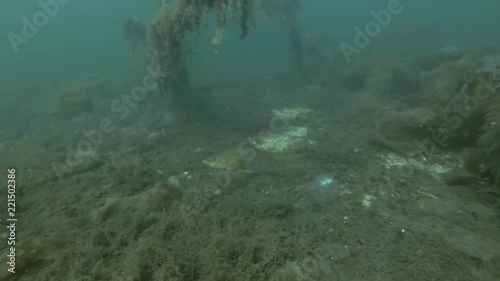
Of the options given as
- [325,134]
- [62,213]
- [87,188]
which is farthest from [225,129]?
[62,213]

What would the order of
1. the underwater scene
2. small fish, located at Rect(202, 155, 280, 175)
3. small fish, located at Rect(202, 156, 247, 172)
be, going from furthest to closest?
small fish, located at Rect(202, 156, 247, 172), small fish, located at Rect(202, 155, 280, 175), the underwater scene

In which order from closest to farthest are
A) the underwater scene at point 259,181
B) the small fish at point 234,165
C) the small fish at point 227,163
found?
the underwater scene at point 259,181
the small fish at point 234,165
the small fish at point 227,163

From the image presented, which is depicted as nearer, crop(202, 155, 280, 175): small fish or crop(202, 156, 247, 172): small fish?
crop(202, 155, 280, 175): small fish

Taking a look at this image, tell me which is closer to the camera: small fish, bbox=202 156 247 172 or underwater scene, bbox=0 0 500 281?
underwater scene, bbox=0 0 500 281

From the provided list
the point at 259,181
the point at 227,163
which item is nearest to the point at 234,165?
the point at 227,163

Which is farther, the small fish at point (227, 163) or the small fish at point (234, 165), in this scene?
the small fish at point (227, 163)

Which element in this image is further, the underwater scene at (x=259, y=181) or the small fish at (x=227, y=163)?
the small fish at (x=227, y=163)

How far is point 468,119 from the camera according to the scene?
6953mm

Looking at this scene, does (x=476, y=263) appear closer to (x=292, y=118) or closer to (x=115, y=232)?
(x=115, y=232)

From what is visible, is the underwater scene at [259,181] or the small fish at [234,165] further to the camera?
the small fish at [234,165]

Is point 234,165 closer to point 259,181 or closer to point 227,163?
point 227,163

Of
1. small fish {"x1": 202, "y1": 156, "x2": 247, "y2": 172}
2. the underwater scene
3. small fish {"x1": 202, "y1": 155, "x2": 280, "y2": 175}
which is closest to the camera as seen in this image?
the underwater scene

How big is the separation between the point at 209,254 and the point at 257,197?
66.8 inches

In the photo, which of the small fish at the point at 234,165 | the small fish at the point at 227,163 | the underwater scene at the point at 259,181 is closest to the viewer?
the underwater scene at the point at 259,181
